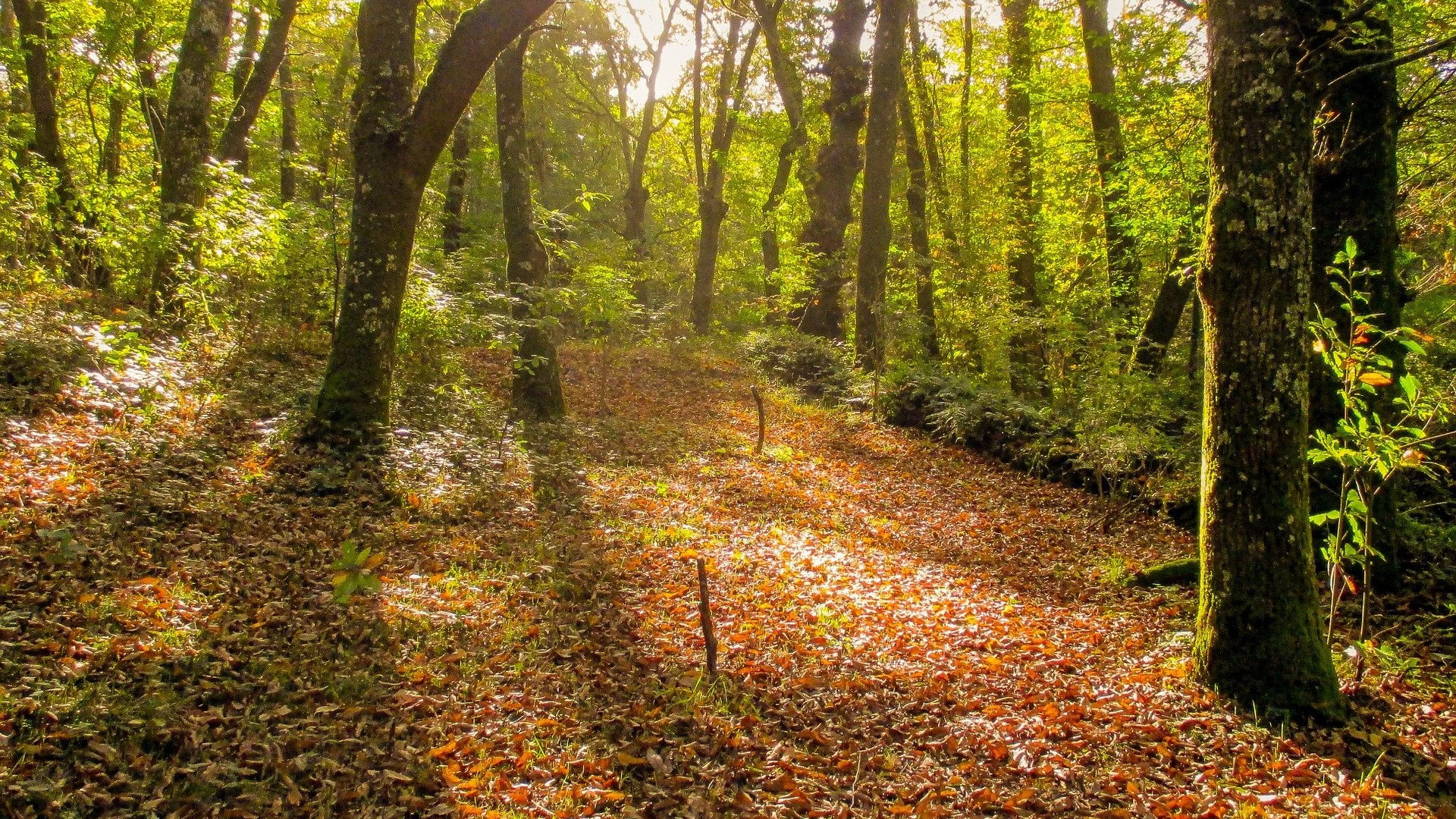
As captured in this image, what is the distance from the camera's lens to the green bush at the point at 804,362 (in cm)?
1486

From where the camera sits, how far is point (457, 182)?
17.1 meters

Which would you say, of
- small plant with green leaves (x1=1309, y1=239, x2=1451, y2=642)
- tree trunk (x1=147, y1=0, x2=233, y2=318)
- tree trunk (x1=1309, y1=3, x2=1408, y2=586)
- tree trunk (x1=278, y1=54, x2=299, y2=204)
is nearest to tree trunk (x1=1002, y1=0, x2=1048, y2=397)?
tree trunk (x1=1309, y1=3, x2=1408, y2=586)

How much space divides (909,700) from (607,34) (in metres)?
23.0

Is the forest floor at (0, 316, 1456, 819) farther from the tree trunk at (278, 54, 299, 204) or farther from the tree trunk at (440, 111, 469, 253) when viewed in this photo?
the tree trunk at (278, 54, 299, 204)

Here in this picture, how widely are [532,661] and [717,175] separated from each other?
16.8 meters

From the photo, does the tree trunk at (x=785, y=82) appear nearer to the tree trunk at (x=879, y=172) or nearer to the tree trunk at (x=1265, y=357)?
the tree trunk at (x=879, y=172)

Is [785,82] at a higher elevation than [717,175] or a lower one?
higher

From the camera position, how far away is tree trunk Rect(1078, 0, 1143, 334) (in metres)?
12.2

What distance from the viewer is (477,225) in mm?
18406

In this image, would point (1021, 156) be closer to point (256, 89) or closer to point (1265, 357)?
point (1265, 357)

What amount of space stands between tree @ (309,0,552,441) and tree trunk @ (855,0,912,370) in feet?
28.3

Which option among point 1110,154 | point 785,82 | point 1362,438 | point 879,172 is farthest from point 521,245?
point 785,82

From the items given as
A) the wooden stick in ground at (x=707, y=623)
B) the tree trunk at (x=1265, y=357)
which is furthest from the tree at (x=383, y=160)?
the tree trunk at (x=1265, y=357)

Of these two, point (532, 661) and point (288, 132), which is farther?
point (288, 132)
